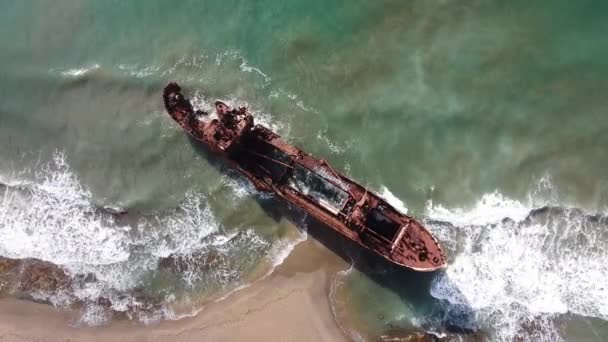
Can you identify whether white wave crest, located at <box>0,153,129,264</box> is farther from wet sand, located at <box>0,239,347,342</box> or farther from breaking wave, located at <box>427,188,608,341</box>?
breaking wave, located at <box>427,188,608,341</box>

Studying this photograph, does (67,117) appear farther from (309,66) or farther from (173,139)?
(309,66)

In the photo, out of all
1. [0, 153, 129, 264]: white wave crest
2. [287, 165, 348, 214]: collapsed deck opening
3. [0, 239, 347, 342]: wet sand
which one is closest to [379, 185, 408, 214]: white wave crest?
[287, 165, 348, 214]: collapsed deck opening

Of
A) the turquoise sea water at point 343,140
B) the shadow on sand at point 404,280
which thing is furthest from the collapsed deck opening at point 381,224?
the turquoise sea water at point 343,140

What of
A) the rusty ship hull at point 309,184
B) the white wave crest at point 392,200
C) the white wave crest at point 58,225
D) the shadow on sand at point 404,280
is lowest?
the white wave crest at point 58,225

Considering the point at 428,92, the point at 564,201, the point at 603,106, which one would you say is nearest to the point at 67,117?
the point at 428,92

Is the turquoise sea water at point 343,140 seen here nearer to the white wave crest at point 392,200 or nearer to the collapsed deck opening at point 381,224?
the white wave crest at point 392,200

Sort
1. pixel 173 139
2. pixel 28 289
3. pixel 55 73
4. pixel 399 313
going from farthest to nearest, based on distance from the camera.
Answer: pixel 55 73 < pixel 173 139 < pixel 28 289 < pixel 399 313

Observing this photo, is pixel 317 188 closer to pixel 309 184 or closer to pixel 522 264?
pixel 309 184
